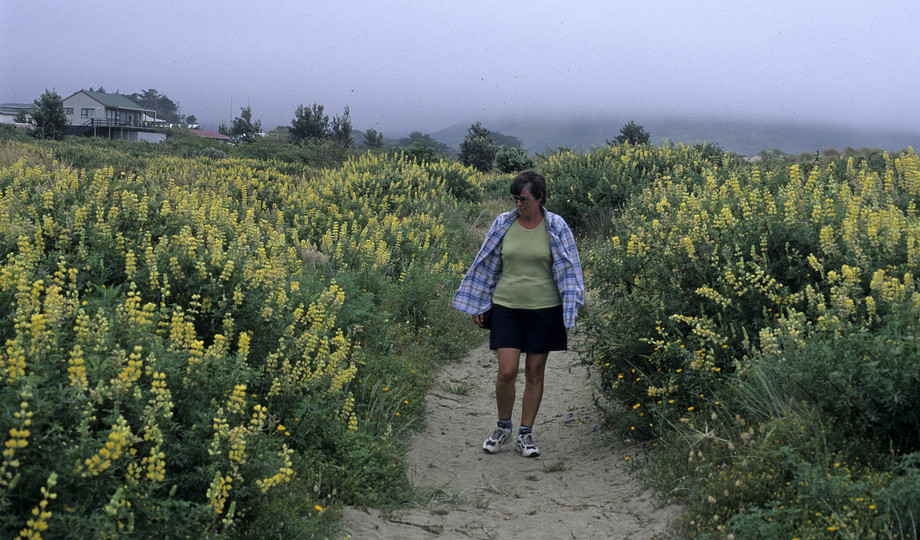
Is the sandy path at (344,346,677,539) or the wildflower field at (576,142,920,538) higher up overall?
the wildflower field at (576,142,920,538)

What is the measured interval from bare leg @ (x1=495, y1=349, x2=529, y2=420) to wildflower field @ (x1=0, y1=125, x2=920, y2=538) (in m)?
0.81

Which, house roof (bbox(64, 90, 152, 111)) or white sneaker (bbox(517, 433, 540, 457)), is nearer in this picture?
white sneaker (bbox(517, 433, 540, 457))

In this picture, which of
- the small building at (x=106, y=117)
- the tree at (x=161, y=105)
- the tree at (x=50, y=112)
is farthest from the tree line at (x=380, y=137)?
the tree at (x=161, y=105)

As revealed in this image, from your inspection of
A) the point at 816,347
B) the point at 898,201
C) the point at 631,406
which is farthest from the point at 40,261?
the point at 898,201

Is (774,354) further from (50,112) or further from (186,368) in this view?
(50,112)

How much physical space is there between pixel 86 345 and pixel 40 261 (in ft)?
6.46

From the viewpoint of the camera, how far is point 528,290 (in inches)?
229

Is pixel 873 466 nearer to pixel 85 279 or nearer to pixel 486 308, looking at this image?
pixel 486 308

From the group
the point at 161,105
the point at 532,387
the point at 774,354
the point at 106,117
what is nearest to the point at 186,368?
the point at 532,387

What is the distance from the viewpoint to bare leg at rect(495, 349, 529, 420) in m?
5.87

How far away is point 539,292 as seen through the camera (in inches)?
229

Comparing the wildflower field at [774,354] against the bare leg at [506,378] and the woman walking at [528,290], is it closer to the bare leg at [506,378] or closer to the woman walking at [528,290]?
the woman walking at [528,290]

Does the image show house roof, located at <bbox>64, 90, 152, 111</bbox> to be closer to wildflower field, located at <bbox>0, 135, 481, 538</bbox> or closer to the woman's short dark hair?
wildflower field, located at <bbox>0, 135, 481, 538</bbox>

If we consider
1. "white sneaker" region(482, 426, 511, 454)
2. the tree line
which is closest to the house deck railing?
the tree line
